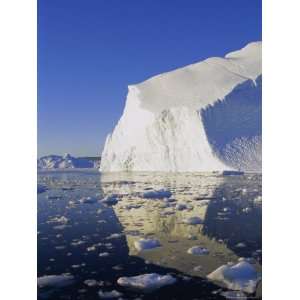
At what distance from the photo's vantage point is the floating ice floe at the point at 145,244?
2.65m

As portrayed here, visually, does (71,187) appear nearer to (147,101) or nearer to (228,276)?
(147,101)

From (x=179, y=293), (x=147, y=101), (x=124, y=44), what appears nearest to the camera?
(x=179, y=293)

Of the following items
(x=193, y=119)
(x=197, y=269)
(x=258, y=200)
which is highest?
(x=193, y=119)

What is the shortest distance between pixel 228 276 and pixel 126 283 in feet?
1.75

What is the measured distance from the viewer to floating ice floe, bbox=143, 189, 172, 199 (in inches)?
111

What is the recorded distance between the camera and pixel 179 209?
281cm

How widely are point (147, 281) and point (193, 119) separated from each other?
1255 mm

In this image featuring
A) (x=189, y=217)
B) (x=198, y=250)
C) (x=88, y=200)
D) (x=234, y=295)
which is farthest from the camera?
(x=88, y=200)

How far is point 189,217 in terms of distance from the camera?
2762 millimetres

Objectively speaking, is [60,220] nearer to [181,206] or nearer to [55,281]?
[55,281]

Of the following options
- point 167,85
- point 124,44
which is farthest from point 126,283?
point 124,44

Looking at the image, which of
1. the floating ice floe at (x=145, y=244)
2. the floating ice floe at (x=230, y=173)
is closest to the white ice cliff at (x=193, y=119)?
the floating ice floe at (x=230, y=173)

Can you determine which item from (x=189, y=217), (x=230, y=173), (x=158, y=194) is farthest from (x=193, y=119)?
(x=189, y=217)

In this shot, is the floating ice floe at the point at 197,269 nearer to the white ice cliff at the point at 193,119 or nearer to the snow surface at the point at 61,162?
the white ice cliff at the point at 193,119
